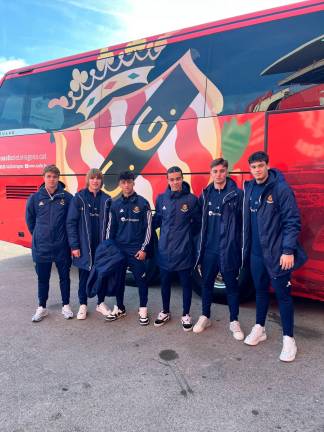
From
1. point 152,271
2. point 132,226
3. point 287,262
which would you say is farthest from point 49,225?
point 287,262

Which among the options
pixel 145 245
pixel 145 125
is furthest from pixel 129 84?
pixel 145 245

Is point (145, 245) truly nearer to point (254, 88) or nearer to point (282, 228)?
point (282, 228)

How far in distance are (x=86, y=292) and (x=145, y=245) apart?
36.4 inches

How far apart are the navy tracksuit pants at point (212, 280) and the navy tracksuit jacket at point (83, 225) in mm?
1186

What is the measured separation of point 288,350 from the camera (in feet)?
10.2

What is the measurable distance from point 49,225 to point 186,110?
6.90ft

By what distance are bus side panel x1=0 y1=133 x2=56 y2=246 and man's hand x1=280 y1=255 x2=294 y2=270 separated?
3897mm

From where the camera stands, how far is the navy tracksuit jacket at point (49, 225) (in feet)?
13.0

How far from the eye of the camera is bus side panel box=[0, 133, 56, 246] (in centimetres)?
564

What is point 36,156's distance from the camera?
567 centimetres

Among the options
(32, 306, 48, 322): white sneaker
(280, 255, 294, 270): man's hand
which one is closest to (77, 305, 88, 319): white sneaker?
(32, 306, 48, 322): white sneaker

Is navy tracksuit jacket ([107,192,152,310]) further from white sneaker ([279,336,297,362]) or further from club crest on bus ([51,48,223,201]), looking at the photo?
white sneaker ([279,336,297,362])

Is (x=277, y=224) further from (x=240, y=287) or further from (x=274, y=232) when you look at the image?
(x=240, y=287)

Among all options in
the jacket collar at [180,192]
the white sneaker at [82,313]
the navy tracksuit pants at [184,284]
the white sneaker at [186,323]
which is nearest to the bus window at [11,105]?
the white sneaker at [82,313]
